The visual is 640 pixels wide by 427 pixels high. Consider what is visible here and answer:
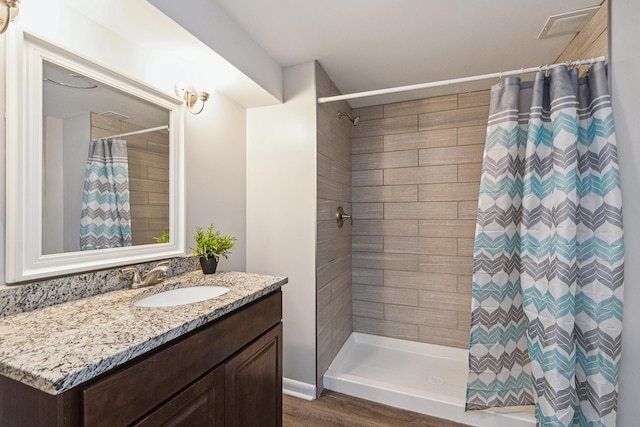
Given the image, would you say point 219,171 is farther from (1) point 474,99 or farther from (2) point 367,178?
(1) point 474,99

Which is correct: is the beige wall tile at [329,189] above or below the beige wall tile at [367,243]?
above

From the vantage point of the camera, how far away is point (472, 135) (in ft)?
8.13

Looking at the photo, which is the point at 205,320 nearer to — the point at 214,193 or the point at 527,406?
the point at 214,193

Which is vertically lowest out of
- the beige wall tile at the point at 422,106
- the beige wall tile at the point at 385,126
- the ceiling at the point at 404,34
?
the beige wall tile at the point at 385,126

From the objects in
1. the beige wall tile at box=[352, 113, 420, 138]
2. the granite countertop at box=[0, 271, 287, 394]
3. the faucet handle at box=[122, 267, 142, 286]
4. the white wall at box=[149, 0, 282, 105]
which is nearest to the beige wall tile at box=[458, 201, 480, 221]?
the beige wall tile at box=[352, 113, 420, 138]

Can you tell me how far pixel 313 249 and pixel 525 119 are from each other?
1.46m

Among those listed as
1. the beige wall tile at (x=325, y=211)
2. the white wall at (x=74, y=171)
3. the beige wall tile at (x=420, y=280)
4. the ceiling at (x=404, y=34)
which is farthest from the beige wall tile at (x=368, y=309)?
the white wall at (x=74, y=171)

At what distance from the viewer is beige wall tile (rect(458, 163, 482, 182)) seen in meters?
2.46

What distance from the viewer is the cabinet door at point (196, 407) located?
835 millimetres

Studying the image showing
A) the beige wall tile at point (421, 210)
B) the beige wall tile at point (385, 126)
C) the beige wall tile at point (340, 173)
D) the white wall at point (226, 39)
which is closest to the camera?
the white wall at point (226, 39)

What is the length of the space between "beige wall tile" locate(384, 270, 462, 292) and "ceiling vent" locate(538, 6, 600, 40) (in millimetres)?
1813

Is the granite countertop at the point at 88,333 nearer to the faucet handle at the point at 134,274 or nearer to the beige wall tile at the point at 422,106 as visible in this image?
the faucet handle at the point at 134,274

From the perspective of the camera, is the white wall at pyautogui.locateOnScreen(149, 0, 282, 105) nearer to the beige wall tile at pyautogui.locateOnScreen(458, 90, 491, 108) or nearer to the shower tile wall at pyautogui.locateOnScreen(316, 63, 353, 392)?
the shower tile wall at pyautogui.locateOnScreen(316, 63, 353, 392)

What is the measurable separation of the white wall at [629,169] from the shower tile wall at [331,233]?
5.11 ft
